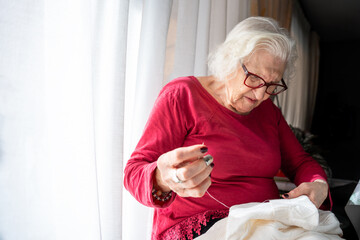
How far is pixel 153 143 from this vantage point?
37.1 inches

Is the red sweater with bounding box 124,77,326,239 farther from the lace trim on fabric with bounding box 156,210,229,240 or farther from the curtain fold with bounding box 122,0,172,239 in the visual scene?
A: the curtain fold with bounding box 122,0,172,239

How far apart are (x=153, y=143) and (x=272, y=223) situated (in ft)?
1.29

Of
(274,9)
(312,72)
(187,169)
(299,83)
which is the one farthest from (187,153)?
(312,72)

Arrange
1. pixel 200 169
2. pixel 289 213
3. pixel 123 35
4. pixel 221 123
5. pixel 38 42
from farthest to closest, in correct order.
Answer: pixel 221 123 < pixel 123 35 < pixel 289 213 < pixel 38 42 < pixel 200 169

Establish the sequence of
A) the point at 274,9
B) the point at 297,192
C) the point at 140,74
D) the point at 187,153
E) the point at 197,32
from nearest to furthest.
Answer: the point at 187,153 → the point at 297,192 → the point at 140,74 → the point at 197,32 → the point at 274,9

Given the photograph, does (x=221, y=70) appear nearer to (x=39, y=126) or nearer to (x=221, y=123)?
(x=221, y=123)

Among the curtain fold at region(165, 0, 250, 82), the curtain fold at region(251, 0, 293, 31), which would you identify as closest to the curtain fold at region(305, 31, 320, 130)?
the curtain fold at region(251, 0, 293, 31)

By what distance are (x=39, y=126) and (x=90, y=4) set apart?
37 cm

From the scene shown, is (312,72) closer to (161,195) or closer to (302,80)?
(302,80)

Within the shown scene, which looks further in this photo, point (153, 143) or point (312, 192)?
point (312, 192)

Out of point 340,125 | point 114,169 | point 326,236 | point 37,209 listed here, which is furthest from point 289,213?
point 340,125

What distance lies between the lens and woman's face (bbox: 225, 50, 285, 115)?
1.11 meters

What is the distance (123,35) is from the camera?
102 cm

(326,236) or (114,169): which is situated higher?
(114,169)
